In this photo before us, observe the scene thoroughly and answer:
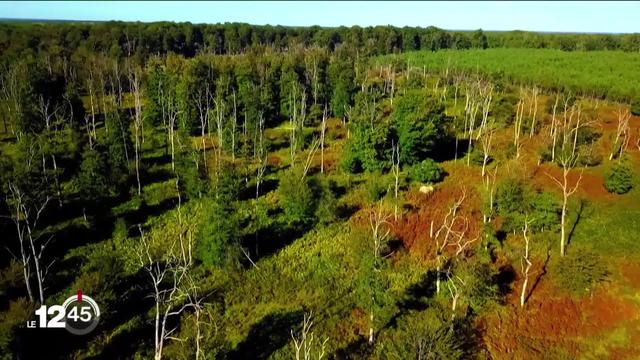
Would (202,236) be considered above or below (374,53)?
below

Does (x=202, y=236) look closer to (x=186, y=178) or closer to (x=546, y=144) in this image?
(x=186, y=178)


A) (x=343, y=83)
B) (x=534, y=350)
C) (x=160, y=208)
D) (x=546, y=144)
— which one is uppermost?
(x=343, y=83)

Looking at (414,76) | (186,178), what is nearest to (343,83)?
(414,76)

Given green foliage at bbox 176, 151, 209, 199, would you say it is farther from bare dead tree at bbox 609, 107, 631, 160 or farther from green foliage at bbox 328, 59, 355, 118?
bare dead tree at bbox 609, 107, 631, 160

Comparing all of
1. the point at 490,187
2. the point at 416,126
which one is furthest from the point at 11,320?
the point at 490,187

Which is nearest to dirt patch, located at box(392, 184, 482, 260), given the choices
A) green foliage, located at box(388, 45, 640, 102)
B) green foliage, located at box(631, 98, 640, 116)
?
green foliage, located at box(631, 98, 640, 116)

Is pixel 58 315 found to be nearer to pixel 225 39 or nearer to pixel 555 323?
pixel 555 323

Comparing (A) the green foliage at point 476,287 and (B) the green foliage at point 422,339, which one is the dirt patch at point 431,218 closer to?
(A) the green foliage at point 476,287

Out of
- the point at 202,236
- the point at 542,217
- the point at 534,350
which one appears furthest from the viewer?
the point at 542,217
